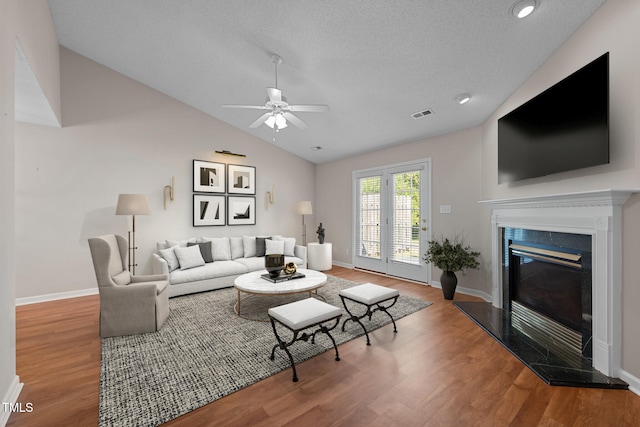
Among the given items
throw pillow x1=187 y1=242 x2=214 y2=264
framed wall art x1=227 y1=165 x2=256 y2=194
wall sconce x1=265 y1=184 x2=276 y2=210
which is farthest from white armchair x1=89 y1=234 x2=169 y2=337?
wall sconce x1=265 y1=184 x2=276 y2=210

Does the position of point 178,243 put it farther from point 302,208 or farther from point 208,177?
point 302,208

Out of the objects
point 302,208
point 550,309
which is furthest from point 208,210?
point 550,309

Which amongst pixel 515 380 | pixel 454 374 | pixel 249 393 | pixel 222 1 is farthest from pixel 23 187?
pixel 515 380

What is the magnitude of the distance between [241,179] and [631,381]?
A: 5.83 meters

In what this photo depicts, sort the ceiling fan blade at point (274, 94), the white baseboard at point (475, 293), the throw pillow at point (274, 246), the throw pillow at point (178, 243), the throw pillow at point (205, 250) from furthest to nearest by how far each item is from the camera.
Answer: the throw pillow at point (274, 246)
the throw pillow at point (205, 250)
the throw pillow at point (178, 243)
the white baseboard at point (475, 293)
the ceiling fan blade at point (274, 94)

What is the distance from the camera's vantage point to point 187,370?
2174 millimetres

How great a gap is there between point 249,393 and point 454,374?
1.57 m

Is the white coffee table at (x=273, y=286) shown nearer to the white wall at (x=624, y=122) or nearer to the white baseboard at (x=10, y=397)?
the white baseboard at (x=10, y=397)

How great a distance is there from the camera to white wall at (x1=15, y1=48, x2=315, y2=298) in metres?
3.88

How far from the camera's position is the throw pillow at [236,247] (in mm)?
5281

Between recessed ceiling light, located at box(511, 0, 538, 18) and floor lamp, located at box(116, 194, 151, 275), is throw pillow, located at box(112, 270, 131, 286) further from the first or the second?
recessed ceiling light, located at box(511, 0, 538, 18)

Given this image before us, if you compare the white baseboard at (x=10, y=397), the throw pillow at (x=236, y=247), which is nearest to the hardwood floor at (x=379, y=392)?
the white baseboard at (x=10, y=397)

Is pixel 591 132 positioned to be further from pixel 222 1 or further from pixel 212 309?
pixel 212 309

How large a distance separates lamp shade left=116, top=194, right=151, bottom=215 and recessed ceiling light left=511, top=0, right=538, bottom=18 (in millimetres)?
4871
